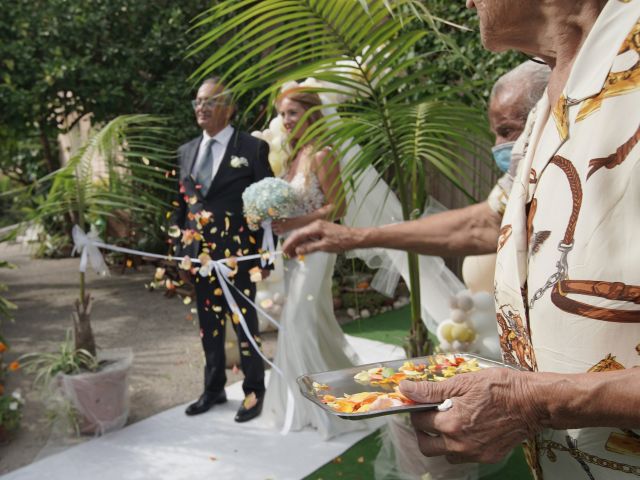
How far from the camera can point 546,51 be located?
1.23 metres

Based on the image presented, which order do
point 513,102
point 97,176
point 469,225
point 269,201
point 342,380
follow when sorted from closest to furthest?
point 342,380 → point 469,225 → point 513,102 → point 269,201 → point 97,176

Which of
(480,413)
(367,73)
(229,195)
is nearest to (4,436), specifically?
(229,195)

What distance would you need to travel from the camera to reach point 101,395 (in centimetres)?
405

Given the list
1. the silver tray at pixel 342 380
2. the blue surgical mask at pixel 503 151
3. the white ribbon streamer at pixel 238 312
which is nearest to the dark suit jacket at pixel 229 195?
→ the white ribbon streamer at pixel 238 312

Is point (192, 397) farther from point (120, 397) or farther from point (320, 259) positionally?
point (320, 259)

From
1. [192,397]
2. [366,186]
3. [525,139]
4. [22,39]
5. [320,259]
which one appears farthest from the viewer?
[22,39]

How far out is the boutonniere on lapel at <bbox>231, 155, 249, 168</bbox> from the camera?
415cm

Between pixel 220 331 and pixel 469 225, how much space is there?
3022mm

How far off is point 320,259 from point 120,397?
166 cm

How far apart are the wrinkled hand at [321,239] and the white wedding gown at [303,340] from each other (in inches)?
70.8

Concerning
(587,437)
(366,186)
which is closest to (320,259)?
(366,186)

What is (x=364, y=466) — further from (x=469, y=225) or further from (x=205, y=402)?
(x=469, y=225)

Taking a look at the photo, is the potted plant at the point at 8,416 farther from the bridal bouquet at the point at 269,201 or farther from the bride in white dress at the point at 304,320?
the bridal bouquet at the point at 269,201

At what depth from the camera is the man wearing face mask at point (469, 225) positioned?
1844 mm
